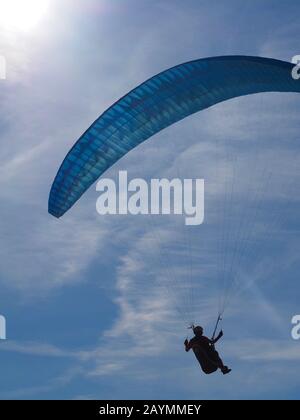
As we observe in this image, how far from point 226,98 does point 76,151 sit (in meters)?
5.39

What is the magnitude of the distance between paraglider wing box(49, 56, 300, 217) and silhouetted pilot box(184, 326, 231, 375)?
21.9 ft

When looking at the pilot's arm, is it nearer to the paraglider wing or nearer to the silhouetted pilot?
the silhouetted pilot

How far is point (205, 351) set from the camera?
29.9 meters

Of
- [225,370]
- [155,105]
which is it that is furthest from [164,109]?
[225,370]

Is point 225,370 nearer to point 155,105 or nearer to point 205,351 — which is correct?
point 205,351

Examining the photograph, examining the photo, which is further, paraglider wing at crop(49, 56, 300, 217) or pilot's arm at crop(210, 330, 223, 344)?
paraglider wing at crop(49, 56, 300, 217)

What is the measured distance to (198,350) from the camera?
2992 centimetres

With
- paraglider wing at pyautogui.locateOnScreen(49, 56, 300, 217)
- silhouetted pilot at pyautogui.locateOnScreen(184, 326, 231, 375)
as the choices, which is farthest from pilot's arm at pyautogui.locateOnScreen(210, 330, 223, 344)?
paraglider wing at pyautogui.locateOnScreen(49, 56, 300, 217)

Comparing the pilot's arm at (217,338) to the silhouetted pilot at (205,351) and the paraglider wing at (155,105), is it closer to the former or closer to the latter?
the silhouetted pilot at (205,351)

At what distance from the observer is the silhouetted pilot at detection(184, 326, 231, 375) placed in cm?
2980

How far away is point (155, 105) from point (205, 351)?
8.20 meters
